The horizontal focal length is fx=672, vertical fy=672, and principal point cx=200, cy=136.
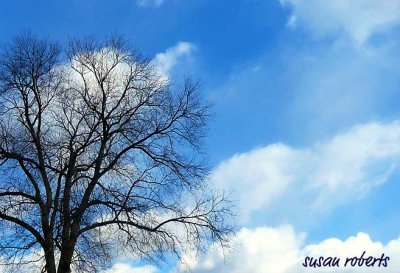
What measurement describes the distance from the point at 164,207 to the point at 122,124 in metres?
3.17

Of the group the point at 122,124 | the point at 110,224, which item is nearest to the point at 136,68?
the point at 122,124

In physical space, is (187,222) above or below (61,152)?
below

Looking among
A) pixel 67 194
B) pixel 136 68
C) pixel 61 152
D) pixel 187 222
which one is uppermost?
pixel 136 68

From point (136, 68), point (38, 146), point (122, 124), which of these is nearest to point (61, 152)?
point (38, 146)

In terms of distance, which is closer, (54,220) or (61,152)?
(54,220)

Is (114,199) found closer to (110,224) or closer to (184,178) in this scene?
(110,224)

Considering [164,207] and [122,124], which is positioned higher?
[122,124]

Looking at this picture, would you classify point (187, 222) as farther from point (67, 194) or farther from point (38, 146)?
point (38, 146)

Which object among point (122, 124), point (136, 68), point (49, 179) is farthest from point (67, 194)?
point (136, 68)

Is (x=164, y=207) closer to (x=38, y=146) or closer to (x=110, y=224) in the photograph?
(x=110, y=224)

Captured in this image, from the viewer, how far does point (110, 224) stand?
840 inches

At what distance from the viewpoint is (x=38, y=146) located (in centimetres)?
2192

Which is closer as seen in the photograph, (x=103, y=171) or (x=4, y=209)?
(x=4, y=209)

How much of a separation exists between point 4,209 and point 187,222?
5.71 meters
